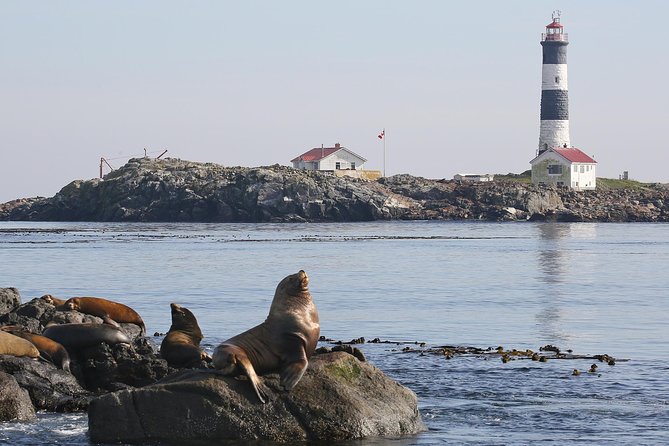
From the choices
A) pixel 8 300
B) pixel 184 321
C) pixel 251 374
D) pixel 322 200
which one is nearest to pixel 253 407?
pixel 251 374

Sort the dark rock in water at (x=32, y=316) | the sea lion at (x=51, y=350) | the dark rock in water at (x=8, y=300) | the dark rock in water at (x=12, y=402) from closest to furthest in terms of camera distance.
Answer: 1. the dark rock in water at (x=12, y=402)
2. the sea lion at (x=51, y=350)
3. the dark rock in water at (x=32, y=316)
4. the dark rock in water at (x=8, y=300)

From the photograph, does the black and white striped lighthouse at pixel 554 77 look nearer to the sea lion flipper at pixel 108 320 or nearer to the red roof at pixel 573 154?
the red roof at pixel 573 154

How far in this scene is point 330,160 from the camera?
151125mm

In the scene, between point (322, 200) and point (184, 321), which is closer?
point (184, 321)

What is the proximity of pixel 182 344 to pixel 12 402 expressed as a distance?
158 inches

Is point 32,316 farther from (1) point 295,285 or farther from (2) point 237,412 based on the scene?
(2) point 237,412

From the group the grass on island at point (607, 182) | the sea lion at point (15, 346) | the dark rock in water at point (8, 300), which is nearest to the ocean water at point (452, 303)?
the sea lion at point (15, 346)

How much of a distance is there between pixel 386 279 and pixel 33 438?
113 feet

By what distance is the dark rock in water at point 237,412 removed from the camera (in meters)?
14.7

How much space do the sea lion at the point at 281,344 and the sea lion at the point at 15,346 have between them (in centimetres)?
457

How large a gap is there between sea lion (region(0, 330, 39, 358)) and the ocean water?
1647 mm

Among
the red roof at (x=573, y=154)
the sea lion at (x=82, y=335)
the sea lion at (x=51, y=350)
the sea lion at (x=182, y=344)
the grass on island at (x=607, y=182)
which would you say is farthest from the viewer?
the grass on island at (x=607, y=182)

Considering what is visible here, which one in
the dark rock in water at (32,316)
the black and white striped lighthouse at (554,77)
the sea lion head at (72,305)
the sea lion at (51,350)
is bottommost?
the sea lion at (51,350)

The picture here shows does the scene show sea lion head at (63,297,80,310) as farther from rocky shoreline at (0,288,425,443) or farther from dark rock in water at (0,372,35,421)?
dark rock in water at (0,372,35,421)
